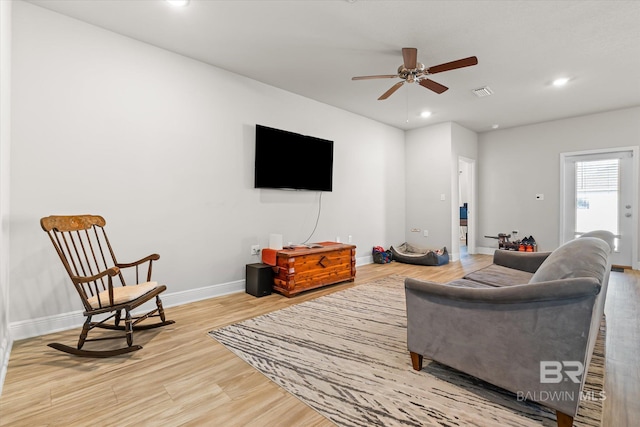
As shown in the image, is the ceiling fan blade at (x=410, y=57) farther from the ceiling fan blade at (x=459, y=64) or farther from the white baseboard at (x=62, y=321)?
the white baseboard at (x=62, y=321)

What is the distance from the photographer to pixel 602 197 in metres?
5.22

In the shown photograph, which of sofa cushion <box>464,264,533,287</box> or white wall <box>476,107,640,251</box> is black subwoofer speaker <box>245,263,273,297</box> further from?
white wall <box>476,107,640,251</box>

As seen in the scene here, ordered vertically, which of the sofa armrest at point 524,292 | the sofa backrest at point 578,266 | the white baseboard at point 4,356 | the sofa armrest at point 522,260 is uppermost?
the sofa backrest at point 578,266

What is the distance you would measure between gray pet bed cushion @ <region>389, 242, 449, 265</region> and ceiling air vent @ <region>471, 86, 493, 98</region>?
264 cm

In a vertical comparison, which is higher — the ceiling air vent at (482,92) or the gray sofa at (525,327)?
the ceiling air vent at (482,92)

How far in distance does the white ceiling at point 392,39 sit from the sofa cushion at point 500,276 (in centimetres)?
229

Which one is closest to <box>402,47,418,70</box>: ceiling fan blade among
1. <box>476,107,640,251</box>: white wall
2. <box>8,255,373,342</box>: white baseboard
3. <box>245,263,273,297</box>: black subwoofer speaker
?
<box>245,263,273,297</box>: black subwoofer speaker

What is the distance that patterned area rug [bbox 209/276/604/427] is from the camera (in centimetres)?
146

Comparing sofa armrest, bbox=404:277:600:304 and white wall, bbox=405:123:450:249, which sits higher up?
white wall, bbox=405:123:450:249

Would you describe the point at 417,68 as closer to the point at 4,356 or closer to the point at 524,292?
the point at 524,292

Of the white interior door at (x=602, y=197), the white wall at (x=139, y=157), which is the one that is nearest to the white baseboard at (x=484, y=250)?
the white interior door at (x=602, y=197)

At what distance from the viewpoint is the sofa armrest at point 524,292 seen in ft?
3.94

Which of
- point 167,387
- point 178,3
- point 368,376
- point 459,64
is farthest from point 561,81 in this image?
point 167,387

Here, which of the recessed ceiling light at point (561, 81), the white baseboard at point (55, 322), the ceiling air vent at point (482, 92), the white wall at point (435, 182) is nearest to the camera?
the white baseboard at point (55, 322)
